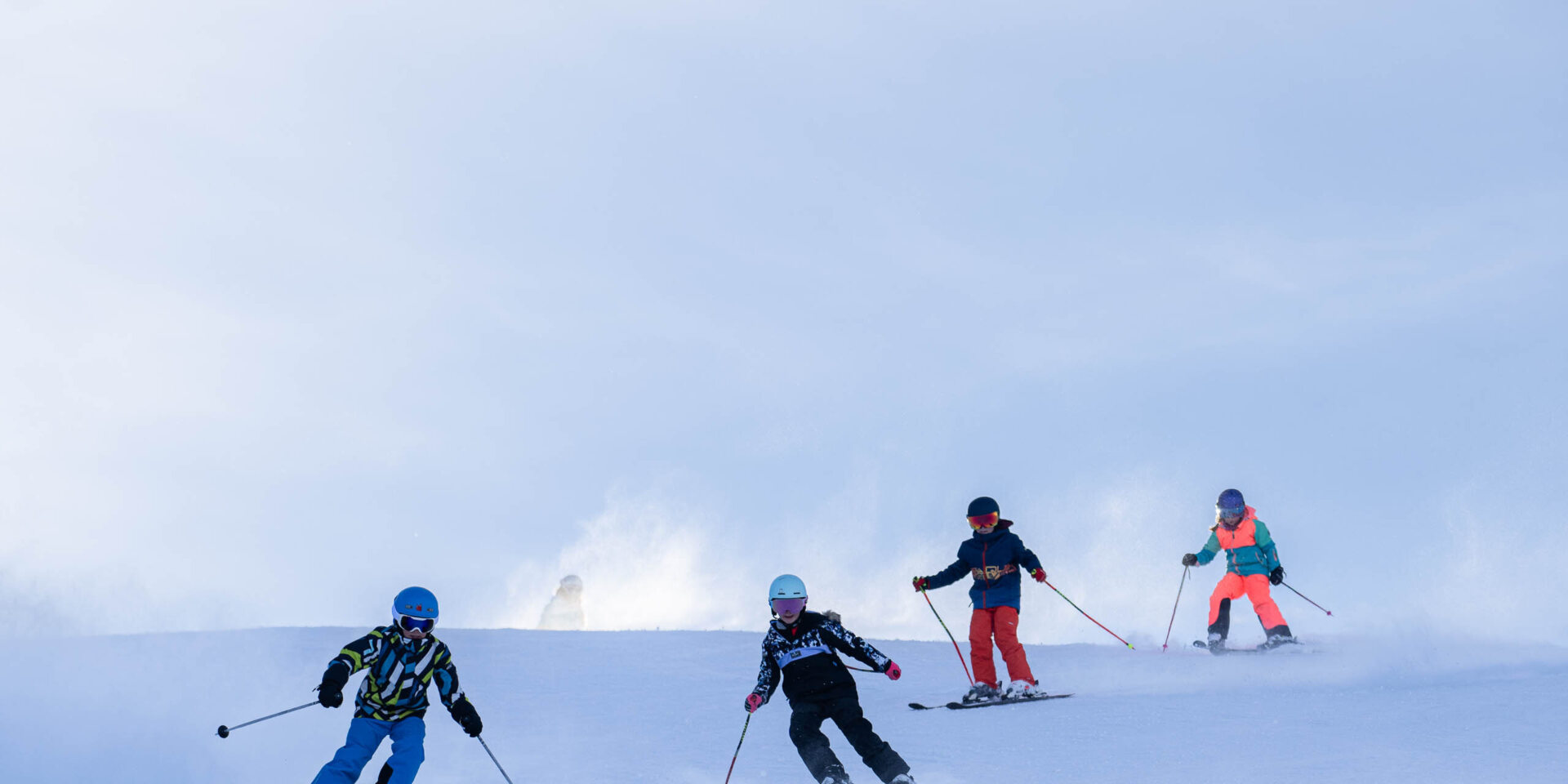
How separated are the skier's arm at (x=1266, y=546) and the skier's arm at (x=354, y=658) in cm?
1049

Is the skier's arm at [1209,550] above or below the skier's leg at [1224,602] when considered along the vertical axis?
above

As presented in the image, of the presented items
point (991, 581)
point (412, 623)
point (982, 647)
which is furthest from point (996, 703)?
point (412, 623)

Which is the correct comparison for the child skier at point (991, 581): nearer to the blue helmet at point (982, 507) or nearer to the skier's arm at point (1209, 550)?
the blue helmet at point (982, 507)

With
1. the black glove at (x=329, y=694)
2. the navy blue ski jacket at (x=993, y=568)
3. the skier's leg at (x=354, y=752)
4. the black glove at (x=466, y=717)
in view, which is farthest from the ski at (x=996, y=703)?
the black glove at (x=329, y=694)

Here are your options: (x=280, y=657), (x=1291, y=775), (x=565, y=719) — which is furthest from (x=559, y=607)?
(x=1291, y=775)

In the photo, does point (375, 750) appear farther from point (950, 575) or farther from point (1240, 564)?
point (1240, 564)

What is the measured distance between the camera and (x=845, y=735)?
22.6ft

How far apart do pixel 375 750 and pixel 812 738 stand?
8.16ft

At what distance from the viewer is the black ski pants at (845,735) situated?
6.62 metres

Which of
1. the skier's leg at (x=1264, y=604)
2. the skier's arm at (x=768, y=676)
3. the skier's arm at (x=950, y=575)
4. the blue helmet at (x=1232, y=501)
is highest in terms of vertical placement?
the blue helmet at (x=1232, y=501)

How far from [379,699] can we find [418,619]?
1.61 feet

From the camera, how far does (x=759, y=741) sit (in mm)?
8859

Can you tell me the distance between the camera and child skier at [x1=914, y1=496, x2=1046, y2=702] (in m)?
10.2

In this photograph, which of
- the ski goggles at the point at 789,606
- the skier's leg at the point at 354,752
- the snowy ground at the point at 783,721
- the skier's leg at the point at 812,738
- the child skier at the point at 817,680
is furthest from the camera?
the ski goggles at the point at 789,606
